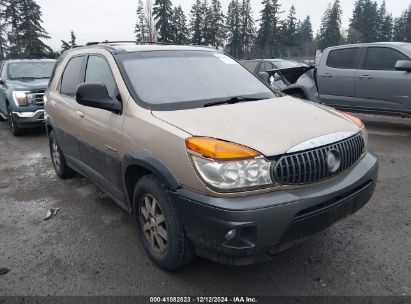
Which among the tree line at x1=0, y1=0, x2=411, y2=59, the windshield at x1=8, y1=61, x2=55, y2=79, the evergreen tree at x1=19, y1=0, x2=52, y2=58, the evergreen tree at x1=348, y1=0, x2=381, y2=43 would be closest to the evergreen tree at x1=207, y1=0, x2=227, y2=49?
the tree line at x1=0, y1=0, x2=411, y2=59

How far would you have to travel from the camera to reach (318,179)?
8.33ft

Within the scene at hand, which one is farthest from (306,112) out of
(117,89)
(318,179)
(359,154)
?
(117,89)

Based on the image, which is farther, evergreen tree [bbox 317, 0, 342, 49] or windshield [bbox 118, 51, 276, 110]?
evergreen tree [bbox 317, 0, 342, 49]

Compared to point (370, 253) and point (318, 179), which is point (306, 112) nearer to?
point (318, 179)

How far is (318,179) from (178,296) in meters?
1.32

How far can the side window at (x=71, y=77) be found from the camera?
14.2 feet

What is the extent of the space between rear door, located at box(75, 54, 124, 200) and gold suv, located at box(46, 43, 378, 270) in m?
0.01

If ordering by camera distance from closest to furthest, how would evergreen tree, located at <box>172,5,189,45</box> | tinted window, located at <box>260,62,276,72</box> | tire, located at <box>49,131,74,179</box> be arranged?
tire, located at <box>49,131,74,179</box> < tinted window, located at <box>260,62,276,72</box> < evergreen tree, located at <box>172,5,189,45</box>

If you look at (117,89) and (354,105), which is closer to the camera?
(117,89)

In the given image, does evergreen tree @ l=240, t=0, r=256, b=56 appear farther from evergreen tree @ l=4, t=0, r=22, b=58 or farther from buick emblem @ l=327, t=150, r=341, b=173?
buick emblem @ l=327, t=150, r=341, b=173

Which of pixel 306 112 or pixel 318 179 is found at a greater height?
pixel 306 112

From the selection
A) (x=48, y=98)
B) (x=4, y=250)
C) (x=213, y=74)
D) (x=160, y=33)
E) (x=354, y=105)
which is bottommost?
(x=4, y=250)

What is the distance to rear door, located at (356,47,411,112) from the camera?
6.96m

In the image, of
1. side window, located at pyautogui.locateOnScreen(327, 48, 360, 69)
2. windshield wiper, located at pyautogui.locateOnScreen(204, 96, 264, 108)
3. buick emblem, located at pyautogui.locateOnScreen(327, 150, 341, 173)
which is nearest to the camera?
buick emblem, located at pyautogui.locateOnScreen(327, 150, 341, 173)
